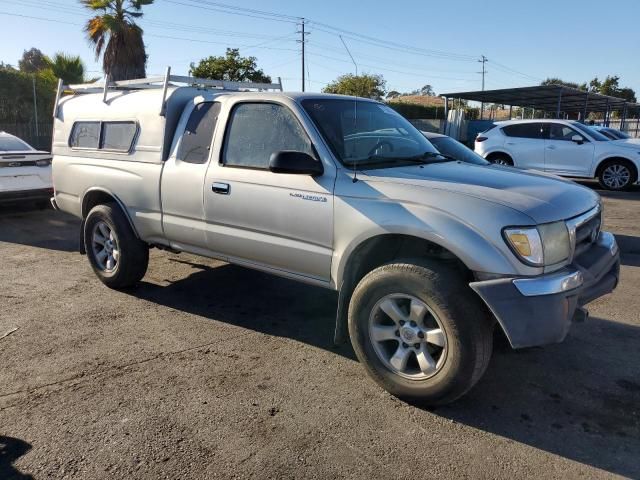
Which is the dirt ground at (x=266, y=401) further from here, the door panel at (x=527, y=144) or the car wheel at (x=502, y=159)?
the car wheel at (x=502, y=159)

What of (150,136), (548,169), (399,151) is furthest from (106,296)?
(548,169)

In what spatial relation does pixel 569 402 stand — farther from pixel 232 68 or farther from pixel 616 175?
pixel 232 68

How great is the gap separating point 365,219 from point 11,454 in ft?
7.82

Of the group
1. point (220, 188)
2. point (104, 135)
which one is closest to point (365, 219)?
point (220, 188)

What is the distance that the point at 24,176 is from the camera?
924cm

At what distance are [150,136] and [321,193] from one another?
2.07 metres

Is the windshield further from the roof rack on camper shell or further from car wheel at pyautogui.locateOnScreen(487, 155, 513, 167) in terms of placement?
car wheel at pyautogui.locateOnScreen(487, 155, 513, 167)

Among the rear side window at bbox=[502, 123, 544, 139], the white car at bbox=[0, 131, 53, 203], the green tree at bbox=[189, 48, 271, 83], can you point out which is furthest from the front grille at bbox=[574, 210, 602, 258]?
the green tree at bbox=[189, 48, 271, 83]

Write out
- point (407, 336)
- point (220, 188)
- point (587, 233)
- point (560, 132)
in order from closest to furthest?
point (407, 336)
point (587, 233)
point (220, 188)
point (560, 132)

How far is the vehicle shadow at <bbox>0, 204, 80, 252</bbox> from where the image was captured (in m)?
8.03

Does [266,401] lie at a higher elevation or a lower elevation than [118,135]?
lower

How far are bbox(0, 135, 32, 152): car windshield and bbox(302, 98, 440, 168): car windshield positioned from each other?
26.1 feet

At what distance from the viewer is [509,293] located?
2980 mm

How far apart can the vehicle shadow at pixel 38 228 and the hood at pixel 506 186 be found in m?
5.64
